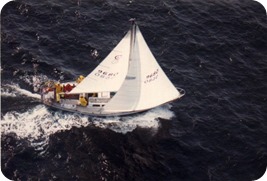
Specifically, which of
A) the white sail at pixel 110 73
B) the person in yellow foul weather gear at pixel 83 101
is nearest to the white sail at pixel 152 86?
the white sail at pixel 110 73

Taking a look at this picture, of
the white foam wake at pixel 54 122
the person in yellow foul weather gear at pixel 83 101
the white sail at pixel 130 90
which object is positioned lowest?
the white foam wake at pixel 54 122

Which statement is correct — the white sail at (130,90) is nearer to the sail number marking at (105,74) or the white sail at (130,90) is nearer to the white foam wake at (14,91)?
the sail number marking at (105,74)

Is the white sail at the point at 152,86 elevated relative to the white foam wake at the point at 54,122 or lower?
elevated

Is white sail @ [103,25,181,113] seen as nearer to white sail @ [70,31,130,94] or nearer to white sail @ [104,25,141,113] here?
white sail @ [104,25,141,113]

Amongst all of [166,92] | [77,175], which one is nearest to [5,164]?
[77,175]

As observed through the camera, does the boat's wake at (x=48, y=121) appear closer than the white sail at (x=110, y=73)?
→ No

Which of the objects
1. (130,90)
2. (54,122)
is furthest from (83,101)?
(130,90)

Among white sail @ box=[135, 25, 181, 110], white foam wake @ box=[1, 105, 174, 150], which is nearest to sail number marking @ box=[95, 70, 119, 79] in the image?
white sail @ box=[135, 25, 181, 110]
